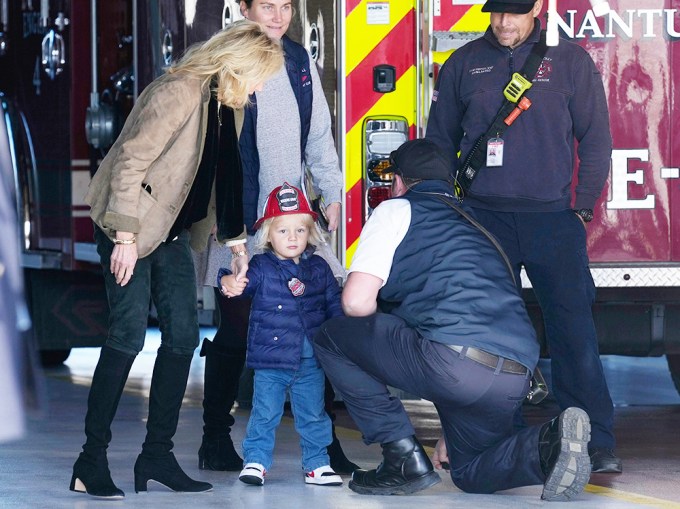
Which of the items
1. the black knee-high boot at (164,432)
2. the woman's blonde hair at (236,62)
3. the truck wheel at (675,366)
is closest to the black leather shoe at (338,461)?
the black knee-high boot at (164,432)

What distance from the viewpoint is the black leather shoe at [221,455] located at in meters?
6.36

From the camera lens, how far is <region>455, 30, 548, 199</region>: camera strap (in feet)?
20.6

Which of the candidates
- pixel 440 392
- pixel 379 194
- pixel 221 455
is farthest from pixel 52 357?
pixel 440 392

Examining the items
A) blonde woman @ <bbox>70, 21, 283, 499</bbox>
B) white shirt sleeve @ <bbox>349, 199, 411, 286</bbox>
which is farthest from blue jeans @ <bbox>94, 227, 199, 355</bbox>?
white shirt sleeve @ <bbox>349, 199, 411, 286</bbox>

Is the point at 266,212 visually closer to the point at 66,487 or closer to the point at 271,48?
the point at 271,48

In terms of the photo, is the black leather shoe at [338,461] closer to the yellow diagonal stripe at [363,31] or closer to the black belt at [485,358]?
the black belt at [485,358]

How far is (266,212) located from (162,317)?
0.53m

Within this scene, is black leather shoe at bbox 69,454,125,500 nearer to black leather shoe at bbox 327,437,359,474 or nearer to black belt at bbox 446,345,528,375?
black leather shoe at bbox 327,437,359,474

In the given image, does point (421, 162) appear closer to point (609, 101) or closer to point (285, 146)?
point (285, 146)

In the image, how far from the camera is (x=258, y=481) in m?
6.00

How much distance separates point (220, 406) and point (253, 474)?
0.43 metres

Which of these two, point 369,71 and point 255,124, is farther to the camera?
point 369,71

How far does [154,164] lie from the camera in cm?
575

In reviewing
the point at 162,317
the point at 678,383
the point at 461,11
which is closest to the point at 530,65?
the point at 461,11
